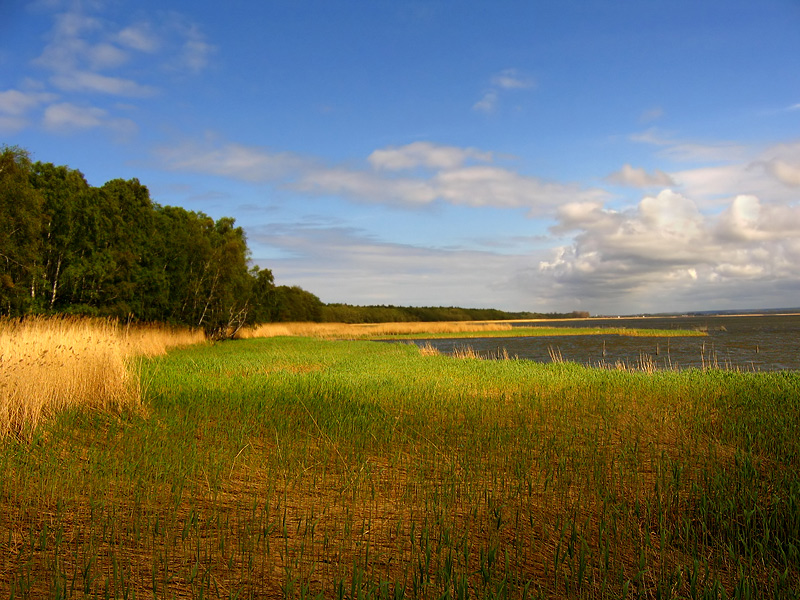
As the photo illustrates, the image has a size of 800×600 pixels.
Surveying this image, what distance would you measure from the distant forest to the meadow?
14699mm

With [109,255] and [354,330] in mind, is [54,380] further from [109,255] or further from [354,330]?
[354,330]

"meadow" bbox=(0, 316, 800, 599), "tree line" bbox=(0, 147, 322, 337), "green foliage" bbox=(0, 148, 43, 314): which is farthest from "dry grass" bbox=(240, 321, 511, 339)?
"meadow" bbox=(0, 316, 800, 599)

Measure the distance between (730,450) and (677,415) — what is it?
2.15 m

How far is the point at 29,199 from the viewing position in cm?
2025

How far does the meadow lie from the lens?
4078 mm

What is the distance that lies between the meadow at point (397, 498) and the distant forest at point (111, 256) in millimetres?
14699

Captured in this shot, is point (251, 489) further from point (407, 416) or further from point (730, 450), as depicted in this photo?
point (730, 450)

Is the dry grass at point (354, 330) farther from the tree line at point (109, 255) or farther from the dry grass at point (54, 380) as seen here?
the dry grass at point (54, 380)

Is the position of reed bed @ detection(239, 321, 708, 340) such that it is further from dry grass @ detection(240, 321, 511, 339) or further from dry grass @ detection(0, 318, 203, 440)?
dry grass @ detection(0, 318, 203, 440)

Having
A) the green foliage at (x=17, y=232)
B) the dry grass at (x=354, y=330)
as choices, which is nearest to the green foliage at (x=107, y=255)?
the green foliage at (x=17, y=232)

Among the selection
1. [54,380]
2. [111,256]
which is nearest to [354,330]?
[111,256]

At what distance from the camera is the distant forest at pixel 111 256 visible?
20656mm

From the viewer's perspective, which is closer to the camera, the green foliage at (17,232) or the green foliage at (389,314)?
the green foliage at (17,232)

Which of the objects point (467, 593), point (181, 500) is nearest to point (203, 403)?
point (181, 500)
